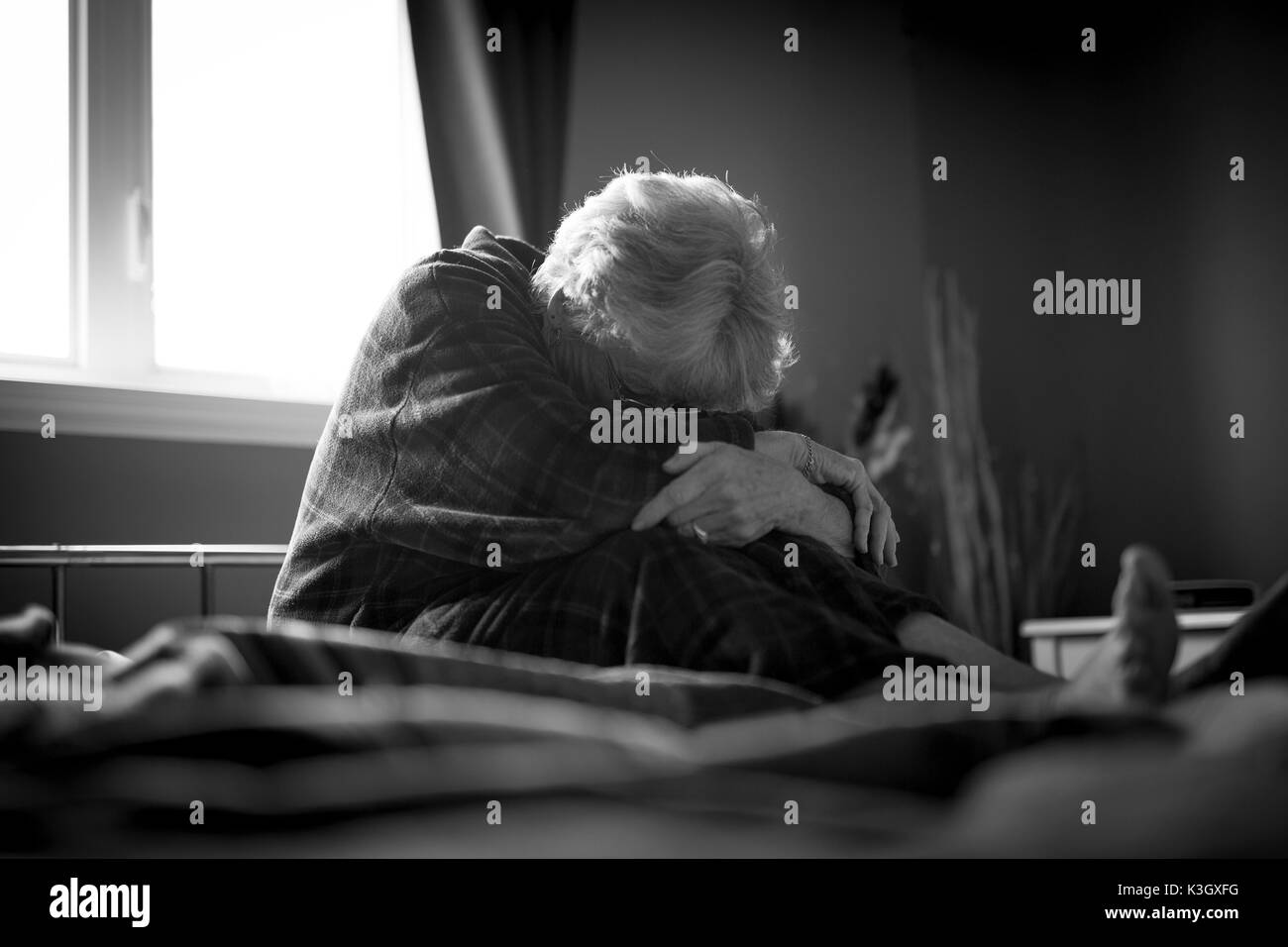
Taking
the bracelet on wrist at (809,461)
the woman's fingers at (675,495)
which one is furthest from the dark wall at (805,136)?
the woman's fingers at (675,495)

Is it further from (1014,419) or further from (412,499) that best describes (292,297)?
(1014,419)

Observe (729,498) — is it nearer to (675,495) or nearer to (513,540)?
(675,495)

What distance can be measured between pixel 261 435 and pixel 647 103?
1.31 m

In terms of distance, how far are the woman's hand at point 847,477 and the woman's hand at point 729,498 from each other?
0.07 meters

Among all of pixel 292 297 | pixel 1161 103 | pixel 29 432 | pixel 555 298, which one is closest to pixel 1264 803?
pixel 555 298

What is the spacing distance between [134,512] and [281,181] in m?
0.83

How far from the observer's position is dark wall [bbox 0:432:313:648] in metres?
1.88

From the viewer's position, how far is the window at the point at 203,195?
203cm

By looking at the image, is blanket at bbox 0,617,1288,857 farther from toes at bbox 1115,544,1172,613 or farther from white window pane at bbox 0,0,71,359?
white window pane at bbox 0,0,71,359

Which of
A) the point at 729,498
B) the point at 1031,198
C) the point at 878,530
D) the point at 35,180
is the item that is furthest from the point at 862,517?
the point at 1031,198

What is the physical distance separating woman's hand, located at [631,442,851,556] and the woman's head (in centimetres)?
18

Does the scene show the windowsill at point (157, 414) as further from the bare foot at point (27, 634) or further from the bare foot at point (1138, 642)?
the bare foot at point (1138, 642)

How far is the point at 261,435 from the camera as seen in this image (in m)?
2.22

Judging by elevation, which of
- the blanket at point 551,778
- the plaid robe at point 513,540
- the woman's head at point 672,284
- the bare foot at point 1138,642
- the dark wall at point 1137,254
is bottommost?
the blanket at point 551,778
